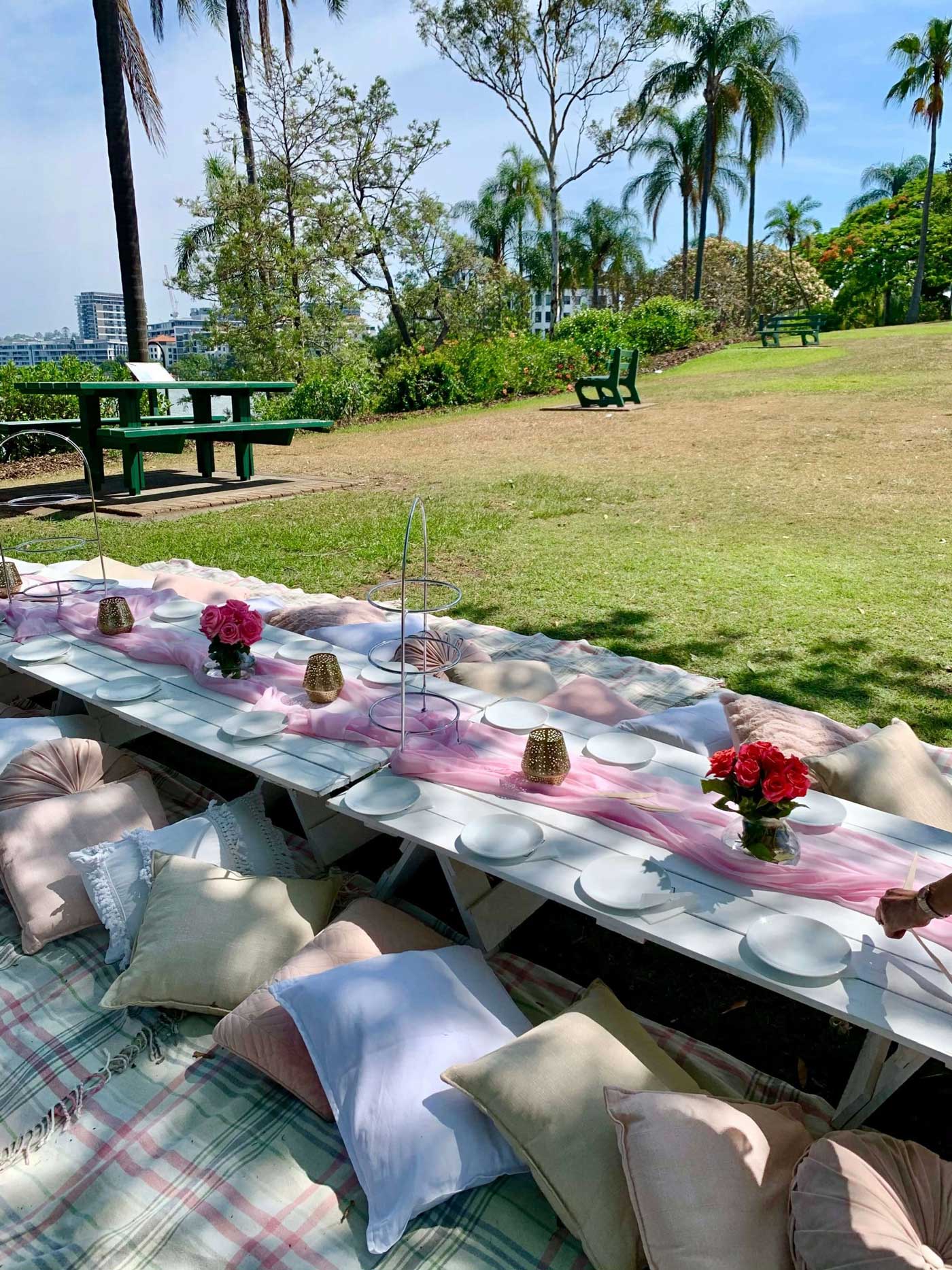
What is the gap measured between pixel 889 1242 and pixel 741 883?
2.37 ft

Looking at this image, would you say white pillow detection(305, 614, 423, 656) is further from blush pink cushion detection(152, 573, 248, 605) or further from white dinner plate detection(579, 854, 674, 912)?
white dinner plate detection(579, 854, 674, 912)

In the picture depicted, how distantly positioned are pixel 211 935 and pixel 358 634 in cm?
174

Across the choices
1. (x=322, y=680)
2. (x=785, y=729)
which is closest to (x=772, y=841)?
(x=785, y=729)

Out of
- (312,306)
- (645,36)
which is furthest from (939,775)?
(645,36)

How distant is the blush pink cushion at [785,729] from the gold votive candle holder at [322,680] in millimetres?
1309

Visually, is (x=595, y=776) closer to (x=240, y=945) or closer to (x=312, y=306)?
(x=240, y=945)

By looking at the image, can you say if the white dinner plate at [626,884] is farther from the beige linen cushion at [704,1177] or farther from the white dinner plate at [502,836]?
the beige linen cushion at [704,1177]

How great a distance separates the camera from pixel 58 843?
250 centimetres

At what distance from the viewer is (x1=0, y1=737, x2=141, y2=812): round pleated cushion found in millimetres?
2672

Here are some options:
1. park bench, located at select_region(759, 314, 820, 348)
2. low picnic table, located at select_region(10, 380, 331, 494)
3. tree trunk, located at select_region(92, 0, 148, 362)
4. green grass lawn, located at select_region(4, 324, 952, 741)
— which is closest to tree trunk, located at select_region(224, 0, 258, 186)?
tree trunk, located at select_region(92, 0, 148, 362)

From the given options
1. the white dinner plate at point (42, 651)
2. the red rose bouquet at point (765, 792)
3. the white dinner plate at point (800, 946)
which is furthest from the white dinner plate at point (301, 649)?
the white dinner plate at point (800, 946)

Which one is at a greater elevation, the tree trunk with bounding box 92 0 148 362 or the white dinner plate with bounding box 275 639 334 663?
the tree trunk with bounding box 92 0 148 362

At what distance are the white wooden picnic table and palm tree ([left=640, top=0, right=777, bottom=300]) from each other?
83.4 ft

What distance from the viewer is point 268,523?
748 cm
